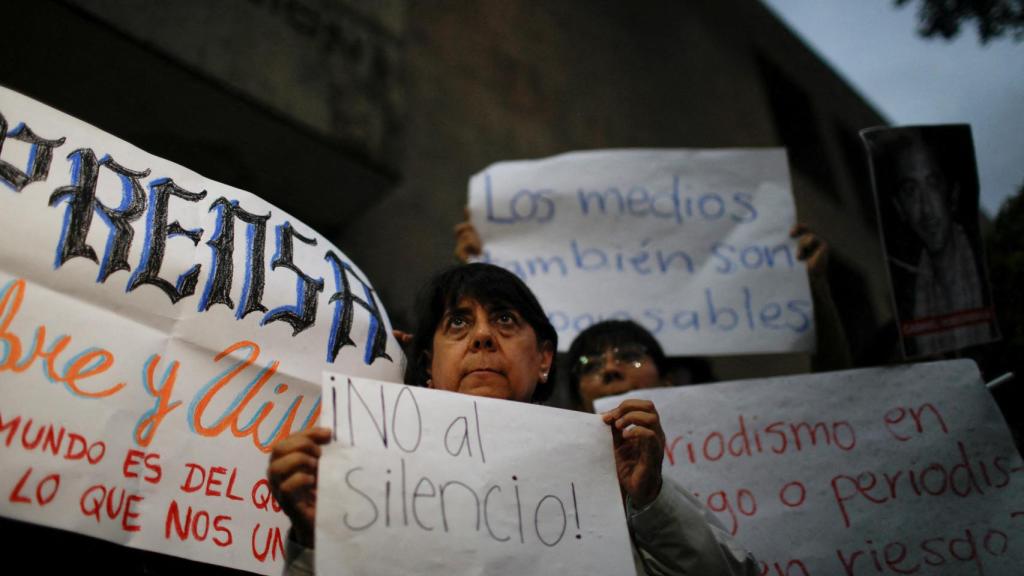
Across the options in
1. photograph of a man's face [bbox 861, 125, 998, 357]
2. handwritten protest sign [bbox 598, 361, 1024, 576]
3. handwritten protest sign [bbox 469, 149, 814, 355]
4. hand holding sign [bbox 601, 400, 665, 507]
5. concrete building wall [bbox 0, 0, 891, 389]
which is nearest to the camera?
hand holding sign [bbox 601, 400, 665, 507]

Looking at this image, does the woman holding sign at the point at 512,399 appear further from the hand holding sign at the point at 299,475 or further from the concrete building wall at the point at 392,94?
the concrete building wall at the point at 392,94

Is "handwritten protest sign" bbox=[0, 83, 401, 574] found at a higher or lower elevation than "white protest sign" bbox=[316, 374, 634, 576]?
higher

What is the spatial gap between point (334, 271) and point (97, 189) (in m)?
0.47

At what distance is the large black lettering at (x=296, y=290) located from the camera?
5.22 feet

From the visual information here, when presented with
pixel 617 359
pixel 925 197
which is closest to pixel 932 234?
pixel 925 197

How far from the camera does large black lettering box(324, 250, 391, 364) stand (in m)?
1.65

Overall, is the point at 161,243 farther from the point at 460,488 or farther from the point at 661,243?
the point at 661,243

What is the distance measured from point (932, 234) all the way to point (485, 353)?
4.30ft

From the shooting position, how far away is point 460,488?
129 cm

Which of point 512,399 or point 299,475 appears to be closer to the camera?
point 299,475

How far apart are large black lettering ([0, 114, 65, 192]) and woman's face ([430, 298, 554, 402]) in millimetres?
753

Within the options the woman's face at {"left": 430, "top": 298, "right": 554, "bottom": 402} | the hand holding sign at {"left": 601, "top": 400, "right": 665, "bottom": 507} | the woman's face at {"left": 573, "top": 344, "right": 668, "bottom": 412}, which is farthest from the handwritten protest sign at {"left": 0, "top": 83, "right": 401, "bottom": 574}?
the woman's face at {"left": 573, "top": 344, "right": 668, "bottom": 412}

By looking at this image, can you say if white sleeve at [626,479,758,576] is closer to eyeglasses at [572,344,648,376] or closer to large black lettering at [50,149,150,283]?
eyeglasses at [572,344,648,376]

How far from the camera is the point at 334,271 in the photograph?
1729mm
